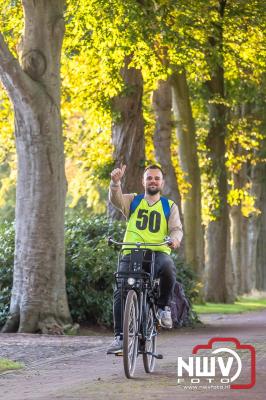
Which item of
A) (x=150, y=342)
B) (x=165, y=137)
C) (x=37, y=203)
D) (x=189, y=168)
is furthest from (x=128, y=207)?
(x=189, y=168)

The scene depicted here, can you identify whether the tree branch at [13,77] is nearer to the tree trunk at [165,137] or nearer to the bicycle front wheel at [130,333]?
the bicycle front wheel at [130,333]

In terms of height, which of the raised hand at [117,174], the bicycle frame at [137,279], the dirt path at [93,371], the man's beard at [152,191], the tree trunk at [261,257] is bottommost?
the dirt path at [93,371]

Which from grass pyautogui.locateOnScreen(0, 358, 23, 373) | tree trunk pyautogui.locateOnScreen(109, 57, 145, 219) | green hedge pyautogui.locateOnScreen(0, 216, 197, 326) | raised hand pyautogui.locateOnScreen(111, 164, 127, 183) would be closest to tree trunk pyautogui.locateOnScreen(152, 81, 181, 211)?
tree trunk pyautogui.locateOnScreen(109, 57, 145, 219)

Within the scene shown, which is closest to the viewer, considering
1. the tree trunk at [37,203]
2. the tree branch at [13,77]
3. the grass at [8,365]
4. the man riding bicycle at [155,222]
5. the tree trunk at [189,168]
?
the man riding bicycle at [155,222]

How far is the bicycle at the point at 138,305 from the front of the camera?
1070 centimetres

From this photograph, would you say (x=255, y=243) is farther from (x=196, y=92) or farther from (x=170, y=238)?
(x=170, y=238)

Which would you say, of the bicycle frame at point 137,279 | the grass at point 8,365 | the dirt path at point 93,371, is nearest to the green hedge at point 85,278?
the dirt path at point 93,371

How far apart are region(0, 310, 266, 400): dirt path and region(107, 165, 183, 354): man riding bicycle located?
3.01 feet

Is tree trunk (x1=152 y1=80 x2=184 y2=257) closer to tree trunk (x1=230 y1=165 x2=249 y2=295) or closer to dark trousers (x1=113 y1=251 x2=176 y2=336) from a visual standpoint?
tree trunk (x1=230 y1=165 x2=249 y2=295)

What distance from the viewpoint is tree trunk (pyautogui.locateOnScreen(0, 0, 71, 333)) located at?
1823 centimetres

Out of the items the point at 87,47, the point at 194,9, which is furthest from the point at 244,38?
the point at 87,47

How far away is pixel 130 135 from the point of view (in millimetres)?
24719

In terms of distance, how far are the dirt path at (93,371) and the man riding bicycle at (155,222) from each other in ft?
3.01

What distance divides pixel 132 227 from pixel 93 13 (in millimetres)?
12506
